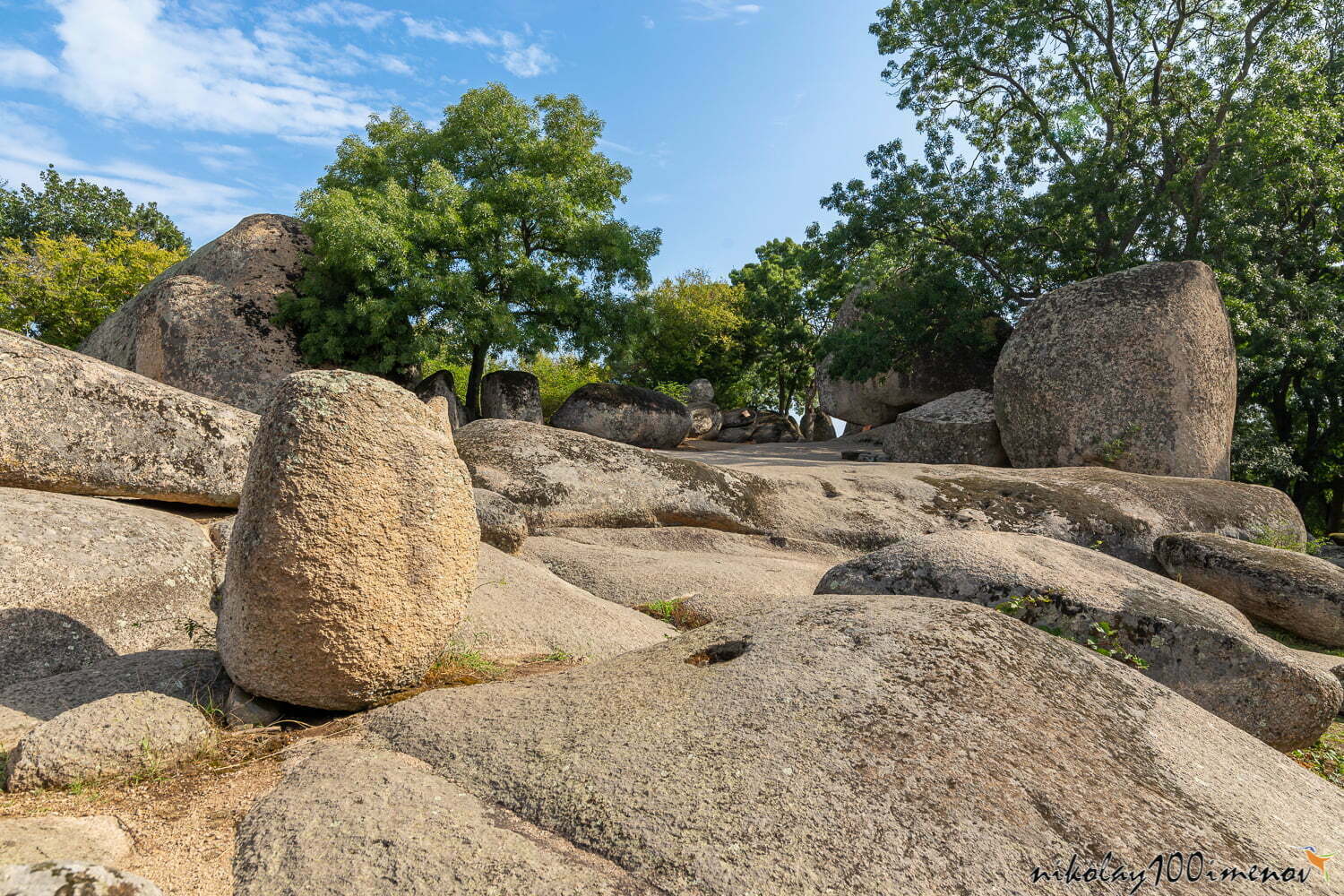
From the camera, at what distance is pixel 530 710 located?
3557mm

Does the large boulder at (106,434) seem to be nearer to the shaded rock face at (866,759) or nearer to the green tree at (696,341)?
the shaded rock face at (866,759)

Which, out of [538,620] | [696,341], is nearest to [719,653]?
[538,620]

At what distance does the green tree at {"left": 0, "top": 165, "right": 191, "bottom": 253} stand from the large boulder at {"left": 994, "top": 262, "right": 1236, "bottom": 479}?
41.2 metres

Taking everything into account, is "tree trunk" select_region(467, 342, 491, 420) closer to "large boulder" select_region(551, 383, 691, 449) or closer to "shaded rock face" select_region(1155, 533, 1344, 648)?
"large boulder" select_region(551, 383, 691, 449)

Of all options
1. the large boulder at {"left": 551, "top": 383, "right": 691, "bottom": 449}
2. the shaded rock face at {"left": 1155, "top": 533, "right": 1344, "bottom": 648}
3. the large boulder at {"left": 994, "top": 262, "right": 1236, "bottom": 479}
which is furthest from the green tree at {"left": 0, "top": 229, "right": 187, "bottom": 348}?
the shaded rock face at {"left": 1155, "top": 533, "right": 1344, "bottom": 648}

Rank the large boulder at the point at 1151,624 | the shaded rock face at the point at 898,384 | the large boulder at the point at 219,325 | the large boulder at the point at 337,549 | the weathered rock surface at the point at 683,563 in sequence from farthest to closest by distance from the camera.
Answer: the shaded rock face at the point at 898,384
the large boulder at the point at 219,325
the weathered rock surface at the point at 683,563
the large boulder at the point at 1151,624
the large boulder at the point at 337,549

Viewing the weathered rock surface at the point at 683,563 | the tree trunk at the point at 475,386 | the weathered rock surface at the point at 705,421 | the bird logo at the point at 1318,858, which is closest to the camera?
the bird logo at the point at 1318,858

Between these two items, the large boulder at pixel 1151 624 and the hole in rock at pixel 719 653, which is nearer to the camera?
the hole in rock at pixel 719 653

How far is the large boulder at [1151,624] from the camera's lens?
5.38 m

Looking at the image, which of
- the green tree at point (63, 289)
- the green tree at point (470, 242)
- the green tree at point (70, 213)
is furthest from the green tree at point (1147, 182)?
the green tree at point (70, 213)

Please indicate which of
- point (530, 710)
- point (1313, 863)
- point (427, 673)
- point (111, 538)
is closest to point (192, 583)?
point (111, 538)

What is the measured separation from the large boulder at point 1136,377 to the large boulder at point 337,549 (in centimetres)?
1319

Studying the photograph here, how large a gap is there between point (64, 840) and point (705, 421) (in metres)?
30.1

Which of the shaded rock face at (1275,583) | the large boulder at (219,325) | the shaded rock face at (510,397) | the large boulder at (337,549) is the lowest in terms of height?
the shaded rock face at (1275,583)
